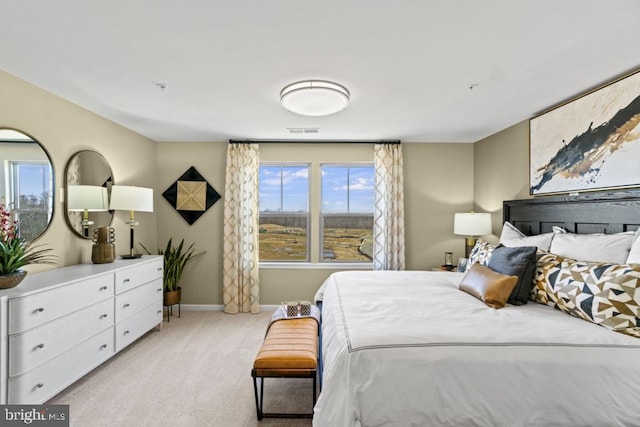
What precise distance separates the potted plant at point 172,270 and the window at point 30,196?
1486mm

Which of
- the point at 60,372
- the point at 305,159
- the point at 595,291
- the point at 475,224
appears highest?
the point at 305,159

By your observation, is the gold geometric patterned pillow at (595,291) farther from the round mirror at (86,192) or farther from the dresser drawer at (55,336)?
the round mirror at (86,192)

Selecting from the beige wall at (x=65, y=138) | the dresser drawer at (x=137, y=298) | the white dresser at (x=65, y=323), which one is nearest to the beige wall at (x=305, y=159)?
the beige wall at (x=65, y=138)

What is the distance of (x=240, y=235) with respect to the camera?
4.11 meters

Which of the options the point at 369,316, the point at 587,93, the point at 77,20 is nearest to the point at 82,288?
the point at 77,20

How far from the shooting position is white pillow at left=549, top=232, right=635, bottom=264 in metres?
1.90

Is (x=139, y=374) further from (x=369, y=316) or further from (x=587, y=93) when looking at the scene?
(x=587, y=93)

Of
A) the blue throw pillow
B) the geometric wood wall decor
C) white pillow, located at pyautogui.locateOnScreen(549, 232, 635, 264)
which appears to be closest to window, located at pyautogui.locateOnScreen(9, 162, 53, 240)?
the geometric wood wall decor

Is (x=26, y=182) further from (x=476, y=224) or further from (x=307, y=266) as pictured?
(x=476, y=224)

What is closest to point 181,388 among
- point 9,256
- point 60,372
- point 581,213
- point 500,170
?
point 60,372

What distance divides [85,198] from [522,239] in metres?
4.21

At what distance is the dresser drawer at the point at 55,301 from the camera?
1.82 meters

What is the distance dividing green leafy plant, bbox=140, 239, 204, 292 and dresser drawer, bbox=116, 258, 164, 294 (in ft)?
1.38

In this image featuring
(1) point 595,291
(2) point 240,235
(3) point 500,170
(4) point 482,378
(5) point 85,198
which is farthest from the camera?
(2) point 240,235
